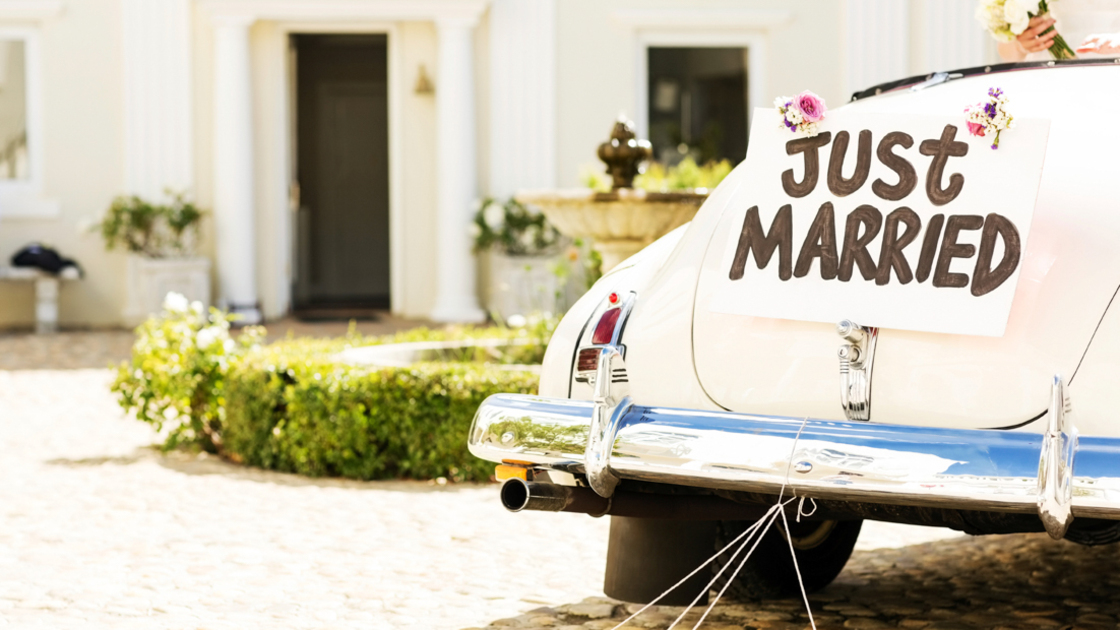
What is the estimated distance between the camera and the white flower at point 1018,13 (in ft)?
11.2

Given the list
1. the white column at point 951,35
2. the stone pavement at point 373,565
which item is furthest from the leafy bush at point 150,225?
the white column at point 951,35

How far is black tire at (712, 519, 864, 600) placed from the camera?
131 inches

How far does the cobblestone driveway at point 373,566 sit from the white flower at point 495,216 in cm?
665

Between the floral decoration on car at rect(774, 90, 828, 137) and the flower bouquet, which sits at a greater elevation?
the flower bouquet

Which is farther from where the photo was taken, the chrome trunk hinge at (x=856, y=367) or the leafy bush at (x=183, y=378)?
the leafy bush at (x=183, y=378)

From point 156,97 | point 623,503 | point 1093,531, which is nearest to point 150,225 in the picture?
point 156,97

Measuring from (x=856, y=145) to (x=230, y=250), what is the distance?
33.9 ft

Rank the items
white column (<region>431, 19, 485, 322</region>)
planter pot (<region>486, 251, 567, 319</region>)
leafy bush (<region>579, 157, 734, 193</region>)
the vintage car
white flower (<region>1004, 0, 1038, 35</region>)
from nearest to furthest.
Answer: the vintage car
white flower (<region>1004, 0, 1038, 35</region>)
leafy bush (<region>579, 157, 734, 193</region>)
planter pot (<region>486, 251, 567, 319</region>)
white column (<region>431, 19, 485, 322</region>)

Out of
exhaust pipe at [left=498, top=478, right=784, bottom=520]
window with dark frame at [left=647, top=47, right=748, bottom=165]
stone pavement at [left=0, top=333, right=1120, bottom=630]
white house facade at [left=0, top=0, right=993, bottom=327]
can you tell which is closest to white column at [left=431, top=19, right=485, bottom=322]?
white house facade at [left=0, top=0, right=993, bottom=327]

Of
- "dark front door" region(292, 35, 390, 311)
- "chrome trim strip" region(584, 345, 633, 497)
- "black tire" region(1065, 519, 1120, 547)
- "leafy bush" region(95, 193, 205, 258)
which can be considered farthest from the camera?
"dark front door" region(292, 35, 390, 311)

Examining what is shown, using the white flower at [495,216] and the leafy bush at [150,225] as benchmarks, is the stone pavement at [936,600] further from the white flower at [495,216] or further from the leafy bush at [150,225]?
the leafy bush at [150,225]

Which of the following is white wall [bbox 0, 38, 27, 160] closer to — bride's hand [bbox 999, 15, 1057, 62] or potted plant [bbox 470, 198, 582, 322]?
potted plant [bbox 470, 198, 582, 322]

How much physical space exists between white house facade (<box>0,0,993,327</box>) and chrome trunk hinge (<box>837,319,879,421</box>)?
32.3ft

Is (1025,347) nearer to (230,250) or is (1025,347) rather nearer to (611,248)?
(611,248)
